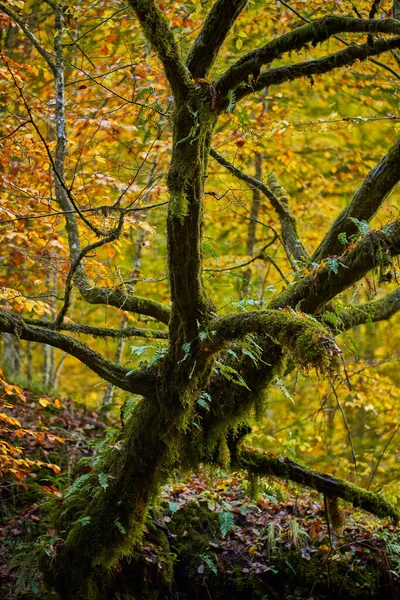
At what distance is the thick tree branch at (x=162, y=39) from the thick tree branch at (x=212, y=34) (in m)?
0.19

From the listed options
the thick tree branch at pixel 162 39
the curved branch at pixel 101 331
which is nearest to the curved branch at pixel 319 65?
the thick tree branch at pixel 162 39

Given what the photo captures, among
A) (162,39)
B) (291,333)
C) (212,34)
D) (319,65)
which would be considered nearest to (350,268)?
(291,333)

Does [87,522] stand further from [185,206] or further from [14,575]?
[185,206]

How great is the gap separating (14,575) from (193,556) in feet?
6.55

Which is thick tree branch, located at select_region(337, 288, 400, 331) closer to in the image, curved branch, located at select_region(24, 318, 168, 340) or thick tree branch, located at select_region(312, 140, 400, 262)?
thick tree branch, located at select_region(312, 140, 400, 262)

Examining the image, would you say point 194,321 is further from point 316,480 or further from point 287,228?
point 287,228

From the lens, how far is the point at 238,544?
261 inches

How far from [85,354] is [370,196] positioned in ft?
9.68

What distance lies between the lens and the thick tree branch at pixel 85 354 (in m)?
4.92

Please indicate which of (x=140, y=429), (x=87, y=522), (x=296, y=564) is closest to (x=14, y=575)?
(x=87, y=522)

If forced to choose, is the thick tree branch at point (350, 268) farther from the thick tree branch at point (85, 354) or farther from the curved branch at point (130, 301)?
the curved branch at point (130, 301)

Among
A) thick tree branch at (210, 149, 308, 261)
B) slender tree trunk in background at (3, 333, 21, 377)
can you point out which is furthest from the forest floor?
slender tree trunk in background at (3, 333, 21, 377)

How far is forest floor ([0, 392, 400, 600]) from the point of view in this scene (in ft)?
19.5

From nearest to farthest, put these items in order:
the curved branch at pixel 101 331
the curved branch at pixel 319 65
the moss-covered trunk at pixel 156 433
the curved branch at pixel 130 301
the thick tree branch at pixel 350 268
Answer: the curved branch at pixel 319 65
the moss-covered trunk at pixel 156 433
the thick tree branch at pixel 350 268
the curved branch at pixel 101 331
the curved branch at pixel 130 301
